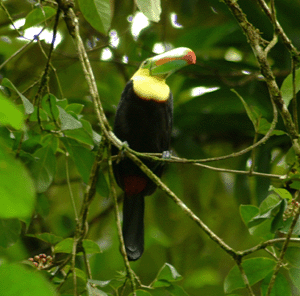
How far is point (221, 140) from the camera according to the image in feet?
9.20

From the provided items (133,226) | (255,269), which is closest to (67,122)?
(255,269)

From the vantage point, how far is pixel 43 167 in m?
1.43

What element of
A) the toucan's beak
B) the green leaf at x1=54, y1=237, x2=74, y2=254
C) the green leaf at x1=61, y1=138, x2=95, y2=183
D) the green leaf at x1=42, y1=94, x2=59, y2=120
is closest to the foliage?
the toucan's beak

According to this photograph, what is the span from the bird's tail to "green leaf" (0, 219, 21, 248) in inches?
22.0

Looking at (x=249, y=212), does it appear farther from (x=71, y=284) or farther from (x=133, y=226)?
(x=133, y=226)

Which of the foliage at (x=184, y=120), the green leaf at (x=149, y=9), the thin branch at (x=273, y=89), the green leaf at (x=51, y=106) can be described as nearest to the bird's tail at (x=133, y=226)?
the foliage at (x=184, y=120)

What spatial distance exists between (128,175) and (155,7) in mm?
1046

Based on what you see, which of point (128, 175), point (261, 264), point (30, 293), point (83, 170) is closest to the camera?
point (30, 293)

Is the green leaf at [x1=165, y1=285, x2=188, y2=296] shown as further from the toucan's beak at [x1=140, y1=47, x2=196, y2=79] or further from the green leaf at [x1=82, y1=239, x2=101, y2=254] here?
the toucan's beak at [x1=140, y1=47, x2=196, y2=79]

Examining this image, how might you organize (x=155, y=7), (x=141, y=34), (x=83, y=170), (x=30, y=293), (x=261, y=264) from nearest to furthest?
(x=30, y=293), (x=155, y=7), (x=261, y=264), (x=83, y=170), (x=141, y=34)

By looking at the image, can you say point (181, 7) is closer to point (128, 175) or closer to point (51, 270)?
point (128, 175)

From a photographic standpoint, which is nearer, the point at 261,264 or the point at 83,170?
the point at 261,264

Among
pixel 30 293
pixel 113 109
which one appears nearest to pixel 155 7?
pixel 30 293

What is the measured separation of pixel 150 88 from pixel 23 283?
1.70m
